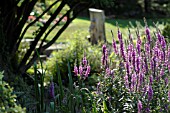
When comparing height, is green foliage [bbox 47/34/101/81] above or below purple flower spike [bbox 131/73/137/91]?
below

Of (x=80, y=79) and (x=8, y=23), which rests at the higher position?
(x=8, y=23)

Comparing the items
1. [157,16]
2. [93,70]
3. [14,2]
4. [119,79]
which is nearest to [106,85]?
[119,79]

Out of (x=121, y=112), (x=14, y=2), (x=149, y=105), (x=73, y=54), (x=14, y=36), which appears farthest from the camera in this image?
(x=73, y=54)

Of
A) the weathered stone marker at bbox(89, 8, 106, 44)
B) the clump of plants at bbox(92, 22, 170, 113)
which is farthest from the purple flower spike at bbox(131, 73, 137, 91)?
the weathered stone marker at bbox(89, 8, 106, 44)

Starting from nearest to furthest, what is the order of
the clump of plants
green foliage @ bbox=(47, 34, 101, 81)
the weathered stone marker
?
1. the clump of plants
2. green foliage @ bbox=(47, 34, 101, 81)
3. the weathered stone marker

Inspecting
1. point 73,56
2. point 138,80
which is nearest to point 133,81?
point 138,80

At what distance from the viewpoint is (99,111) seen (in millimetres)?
4293

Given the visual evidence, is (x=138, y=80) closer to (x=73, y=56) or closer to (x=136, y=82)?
(x=136, y=82)

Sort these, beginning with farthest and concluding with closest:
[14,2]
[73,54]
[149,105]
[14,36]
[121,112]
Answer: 1. [73,54]
2. [14,36]
3. [14,2]
4. [121,112]
5. [149,105]

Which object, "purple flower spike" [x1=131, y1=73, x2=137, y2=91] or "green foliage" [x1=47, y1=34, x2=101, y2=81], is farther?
"green foliage" [x1=47, y1=34, x2=101, y2=81]

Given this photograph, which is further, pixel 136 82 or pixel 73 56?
pixel 73 56

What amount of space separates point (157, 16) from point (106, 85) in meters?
17.0

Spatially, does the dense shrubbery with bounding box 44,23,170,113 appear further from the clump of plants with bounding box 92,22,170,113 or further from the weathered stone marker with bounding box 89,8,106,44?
the weathered stone marker with bounding box 89,8,106,44

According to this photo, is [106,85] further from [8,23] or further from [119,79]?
[8,23]
